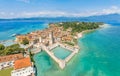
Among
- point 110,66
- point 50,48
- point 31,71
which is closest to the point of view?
point 31,71

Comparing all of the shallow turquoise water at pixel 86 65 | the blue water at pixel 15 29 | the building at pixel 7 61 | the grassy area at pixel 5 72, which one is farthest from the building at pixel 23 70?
the blue water at pixel 15 29

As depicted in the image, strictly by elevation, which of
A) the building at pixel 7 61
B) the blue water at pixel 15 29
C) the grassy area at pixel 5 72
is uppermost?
the building at pixel 7 61

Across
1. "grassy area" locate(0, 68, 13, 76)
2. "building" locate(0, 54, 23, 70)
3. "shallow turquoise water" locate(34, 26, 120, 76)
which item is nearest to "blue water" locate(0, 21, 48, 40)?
"building" locate(0, 54, 23, 70)

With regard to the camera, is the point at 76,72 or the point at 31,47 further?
the point at 31,47

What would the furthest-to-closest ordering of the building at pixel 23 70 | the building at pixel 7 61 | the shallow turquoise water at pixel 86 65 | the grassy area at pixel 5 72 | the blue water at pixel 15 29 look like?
1. the blue water at pixel 15 29
2. the building at pixel 7 61
3. the shallow turquoise water at pixel 86 65
4. the grassy area at pixel 5 72
5. the building at pixel 23 70

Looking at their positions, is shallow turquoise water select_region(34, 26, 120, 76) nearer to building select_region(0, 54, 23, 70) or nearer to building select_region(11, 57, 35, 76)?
building select_region(11, 57, 35, 76)

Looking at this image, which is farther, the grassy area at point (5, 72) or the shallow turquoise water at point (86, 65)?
the shallow turquoise water at point (86, 65)

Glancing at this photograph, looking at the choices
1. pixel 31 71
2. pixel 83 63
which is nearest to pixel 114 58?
pixel 83 63

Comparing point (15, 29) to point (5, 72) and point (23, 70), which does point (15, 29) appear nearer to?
point (5, 72)

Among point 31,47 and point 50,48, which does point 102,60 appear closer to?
point 50,48

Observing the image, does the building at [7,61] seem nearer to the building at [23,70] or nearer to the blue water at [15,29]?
the building at [23,70]

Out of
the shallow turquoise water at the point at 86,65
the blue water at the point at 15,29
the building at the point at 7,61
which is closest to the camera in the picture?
the shallow turquoise water at the point at 86,65
